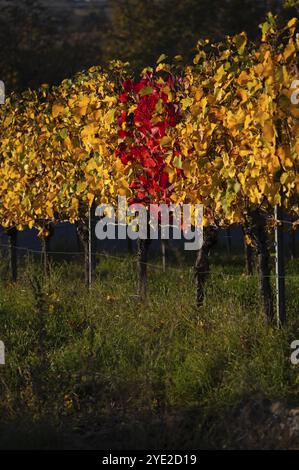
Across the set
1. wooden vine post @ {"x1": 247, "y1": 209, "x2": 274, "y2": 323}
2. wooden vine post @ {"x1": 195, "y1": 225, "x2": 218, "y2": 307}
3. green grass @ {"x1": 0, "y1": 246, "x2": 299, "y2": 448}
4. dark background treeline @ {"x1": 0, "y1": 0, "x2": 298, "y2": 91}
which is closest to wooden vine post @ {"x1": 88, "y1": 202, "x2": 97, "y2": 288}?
green grass @ {"x1": 0, "y1": 246, "x2": 299, "y2": 448}

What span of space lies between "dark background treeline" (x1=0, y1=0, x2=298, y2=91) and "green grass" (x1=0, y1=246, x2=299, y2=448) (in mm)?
23481

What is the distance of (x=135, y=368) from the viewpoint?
8070 millimetres

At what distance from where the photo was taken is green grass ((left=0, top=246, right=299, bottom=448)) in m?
6.74

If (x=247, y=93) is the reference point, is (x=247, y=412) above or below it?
below

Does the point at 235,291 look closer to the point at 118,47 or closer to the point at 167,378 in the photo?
the point at 167,378

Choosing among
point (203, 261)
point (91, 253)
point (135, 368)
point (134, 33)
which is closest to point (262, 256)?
point (203, 261)

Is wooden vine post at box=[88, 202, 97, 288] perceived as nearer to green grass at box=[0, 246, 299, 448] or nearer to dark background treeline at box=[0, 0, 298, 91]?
green grass at box=[0, 246, 299, 448]

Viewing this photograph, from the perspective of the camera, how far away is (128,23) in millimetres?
39000

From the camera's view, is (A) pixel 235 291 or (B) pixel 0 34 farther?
(B) pixel 0 34

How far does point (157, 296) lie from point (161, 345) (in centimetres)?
220

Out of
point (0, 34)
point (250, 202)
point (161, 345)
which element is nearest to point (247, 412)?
point (161, 345)

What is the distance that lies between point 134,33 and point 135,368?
1235 inches

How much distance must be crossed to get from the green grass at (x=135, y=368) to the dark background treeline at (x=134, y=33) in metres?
23.5
